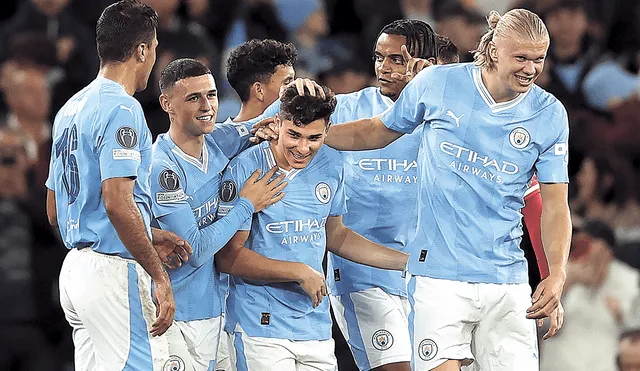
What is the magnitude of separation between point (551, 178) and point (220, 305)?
1730 mm

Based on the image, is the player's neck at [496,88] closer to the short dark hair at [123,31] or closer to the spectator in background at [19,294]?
the short dark hair at [123,31]

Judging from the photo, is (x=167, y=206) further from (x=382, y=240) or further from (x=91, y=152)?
(x=382, y=240)

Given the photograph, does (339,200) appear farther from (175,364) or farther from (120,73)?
(120,73)

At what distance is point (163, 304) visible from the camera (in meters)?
5.19

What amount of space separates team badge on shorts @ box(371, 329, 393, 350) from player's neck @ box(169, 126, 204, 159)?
1407 millimetres

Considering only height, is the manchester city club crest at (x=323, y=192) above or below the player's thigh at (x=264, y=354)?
above

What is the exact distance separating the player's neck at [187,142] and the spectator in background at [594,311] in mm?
3762

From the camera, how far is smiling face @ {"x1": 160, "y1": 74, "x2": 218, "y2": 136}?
5.64 m

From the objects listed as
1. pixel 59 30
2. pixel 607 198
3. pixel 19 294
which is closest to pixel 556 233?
pixel 19 294

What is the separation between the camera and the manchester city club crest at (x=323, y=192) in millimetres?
5652

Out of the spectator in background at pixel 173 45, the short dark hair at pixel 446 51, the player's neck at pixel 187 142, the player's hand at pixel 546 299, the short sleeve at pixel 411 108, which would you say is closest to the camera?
the player's hand at pixel 546 299

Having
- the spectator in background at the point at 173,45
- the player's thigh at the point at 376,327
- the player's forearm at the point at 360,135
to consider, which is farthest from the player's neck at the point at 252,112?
the spectator in background at the point at 173,45

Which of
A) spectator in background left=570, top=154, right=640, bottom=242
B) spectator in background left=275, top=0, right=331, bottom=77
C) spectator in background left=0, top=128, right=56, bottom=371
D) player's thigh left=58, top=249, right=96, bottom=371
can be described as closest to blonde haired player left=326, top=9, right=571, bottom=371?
player's thigh left=58, top=249, right=96, bottom=371

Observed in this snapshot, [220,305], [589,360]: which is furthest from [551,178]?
[589,360]
